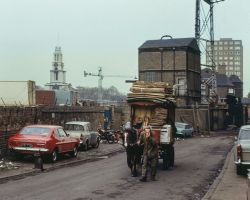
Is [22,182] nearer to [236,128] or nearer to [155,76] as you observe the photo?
[155,76]

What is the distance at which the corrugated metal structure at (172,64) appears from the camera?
72.8 metres

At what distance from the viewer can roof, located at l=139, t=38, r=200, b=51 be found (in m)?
73.4

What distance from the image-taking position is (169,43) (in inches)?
2931

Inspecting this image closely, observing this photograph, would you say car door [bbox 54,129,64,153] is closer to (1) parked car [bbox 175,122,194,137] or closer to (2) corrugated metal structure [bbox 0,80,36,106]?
(2) corrugated metal structure [bbox 0,80,36,106]

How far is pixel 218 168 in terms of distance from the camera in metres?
21.9

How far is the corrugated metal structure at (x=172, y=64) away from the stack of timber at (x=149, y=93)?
167 feet

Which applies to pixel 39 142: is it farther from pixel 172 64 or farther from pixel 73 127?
pixel 172 64

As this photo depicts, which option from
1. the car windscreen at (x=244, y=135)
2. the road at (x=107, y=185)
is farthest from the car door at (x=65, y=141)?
the car windscreen at (x=244, y=135)

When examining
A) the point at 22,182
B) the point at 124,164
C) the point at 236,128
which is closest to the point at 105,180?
the point at 22,182

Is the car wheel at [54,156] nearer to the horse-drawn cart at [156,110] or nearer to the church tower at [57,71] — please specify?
the horse-drawn cart at [156,110]

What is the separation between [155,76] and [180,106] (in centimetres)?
571

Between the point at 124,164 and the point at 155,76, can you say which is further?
the point at 155,76

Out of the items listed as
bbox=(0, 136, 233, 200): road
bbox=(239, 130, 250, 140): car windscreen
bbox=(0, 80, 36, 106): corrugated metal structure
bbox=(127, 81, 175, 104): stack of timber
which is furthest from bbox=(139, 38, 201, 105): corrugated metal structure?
bbox=(239, 130, 250, 140): car windscreen

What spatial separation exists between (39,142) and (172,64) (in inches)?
2087
